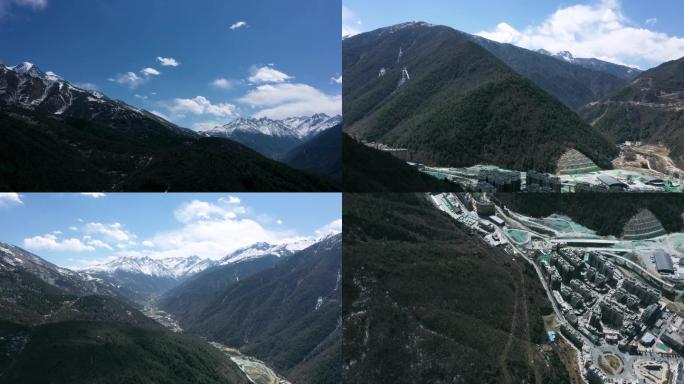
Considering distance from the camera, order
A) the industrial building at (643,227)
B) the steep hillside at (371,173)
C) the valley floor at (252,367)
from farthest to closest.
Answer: the valley floor at (252,367)
the industrial building at (643,227)
the steep hillside at (371,173)

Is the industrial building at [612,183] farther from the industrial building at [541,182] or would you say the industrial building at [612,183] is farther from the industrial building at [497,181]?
the industrial building at [497,181]

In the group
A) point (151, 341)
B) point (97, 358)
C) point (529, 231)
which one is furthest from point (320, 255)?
point (529, 231)

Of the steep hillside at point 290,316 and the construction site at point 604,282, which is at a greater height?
the construction site at point 604,282

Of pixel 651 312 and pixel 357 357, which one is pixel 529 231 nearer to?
pixel 651 312

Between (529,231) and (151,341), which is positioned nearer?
(529,231)

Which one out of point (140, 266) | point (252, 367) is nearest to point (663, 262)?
point (252, 367)

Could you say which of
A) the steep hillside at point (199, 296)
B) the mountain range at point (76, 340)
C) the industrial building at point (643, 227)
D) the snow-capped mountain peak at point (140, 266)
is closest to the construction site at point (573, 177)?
the industrial building at point (643, 227)
